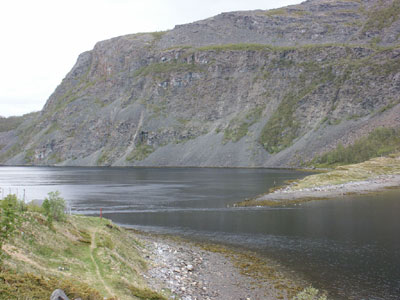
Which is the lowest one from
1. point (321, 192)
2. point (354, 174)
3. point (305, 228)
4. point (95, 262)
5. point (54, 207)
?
point (321, 192)

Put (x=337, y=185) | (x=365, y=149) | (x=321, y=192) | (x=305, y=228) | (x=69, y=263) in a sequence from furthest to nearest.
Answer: (x=365, y=149)
(x=337, y=185)
(x=321, y=192)
(x=305, y=228)
(x=69, y=263)

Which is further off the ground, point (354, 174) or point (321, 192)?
point (354, 174)

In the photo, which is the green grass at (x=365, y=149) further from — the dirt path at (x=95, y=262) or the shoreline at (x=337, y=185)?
the dirt path at (x=95, y=262)

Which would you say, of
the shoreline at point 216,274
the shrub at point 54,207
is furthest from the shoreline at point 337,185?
the shrub at point 54,207

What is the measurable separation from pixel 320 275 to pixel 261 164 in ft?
535

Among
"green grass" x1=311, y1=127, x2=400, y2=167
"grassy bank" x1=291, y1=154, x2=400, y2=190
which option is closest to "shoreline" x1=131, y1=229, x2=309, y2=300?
"grassy bank" x1=291, y1=154, x2=400, y2=190

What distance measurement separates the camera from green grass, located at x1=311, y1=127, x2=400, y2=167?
488 feet

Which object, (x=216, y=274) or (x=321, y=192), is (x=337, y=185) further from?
(x=216, y=274)

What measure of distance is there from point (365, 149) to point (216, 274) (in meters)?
146

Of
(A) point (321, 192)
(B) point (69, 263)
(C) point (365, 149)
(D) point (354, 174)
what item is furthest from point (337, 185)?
(C) point (365, 149)

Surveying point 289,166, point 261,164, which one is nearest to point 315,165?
point 289,166

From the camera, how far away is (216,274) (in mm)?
26938

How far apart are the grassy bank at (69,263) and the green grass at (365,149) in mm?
141014

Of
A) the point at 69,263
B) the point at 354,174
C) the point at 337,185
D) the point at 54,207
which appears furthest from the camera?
the point at 354,174
